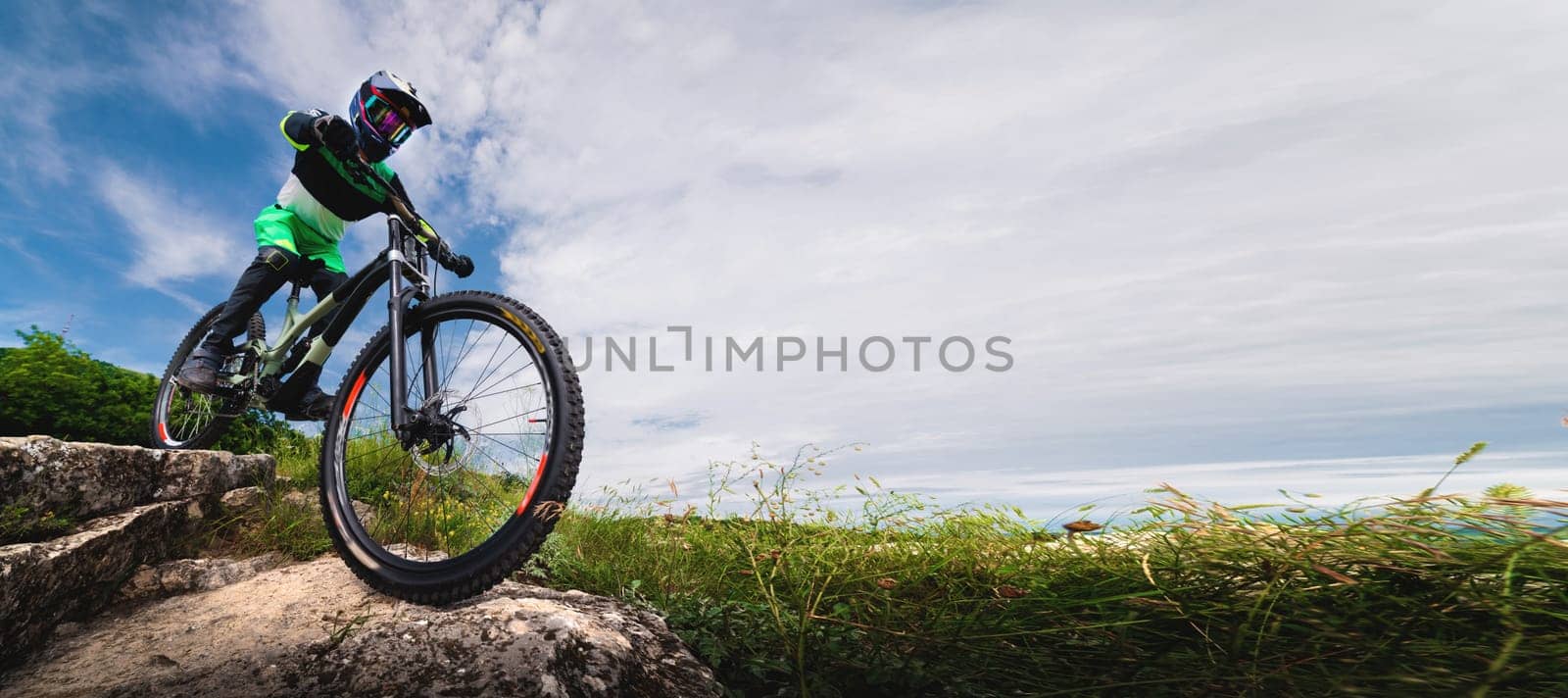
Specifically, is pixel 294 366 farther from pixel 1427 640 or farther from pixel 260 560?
pixel 1427 640

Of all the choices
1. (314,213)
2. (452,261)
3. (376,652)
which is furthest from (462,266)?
(376,652)

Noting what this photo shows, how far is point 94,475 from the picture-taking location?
3.37 m

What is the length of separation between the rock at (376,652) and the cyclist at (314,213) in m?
2.15

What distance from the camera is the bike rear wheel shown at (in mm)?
5676

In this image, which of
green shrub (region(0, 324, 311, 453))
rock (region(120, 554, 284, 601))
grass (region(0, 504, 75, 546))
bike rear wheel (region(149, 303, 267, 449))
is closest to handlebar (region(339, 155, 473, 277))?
rock (region(120, 554, 284, 601))

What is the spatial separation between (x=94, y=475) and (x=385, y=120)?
232 centimetres

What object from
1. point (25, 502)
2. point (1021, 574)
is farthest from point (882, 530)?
point (25, 502)

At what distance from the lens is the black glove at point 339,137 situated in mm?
3881

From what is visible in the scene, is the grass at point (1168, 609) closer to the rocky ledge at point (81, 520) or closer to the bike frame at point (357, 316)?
the bike frame at point (357, 316)

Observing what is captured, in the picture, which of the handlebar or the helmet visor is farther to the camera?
the helmet visor

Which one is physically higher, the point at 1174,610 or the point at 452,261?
the point at 452,261

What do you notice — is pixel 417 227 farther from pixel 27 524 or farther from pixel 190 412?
pixel 190 412

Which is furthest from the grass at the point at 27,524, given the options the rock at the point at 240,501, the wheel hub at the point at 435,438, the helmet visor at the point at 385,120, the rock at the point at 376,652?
the helmet visor at the point at 385,120

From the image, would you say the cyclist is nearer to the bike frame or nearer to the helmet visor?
the helmet visor
